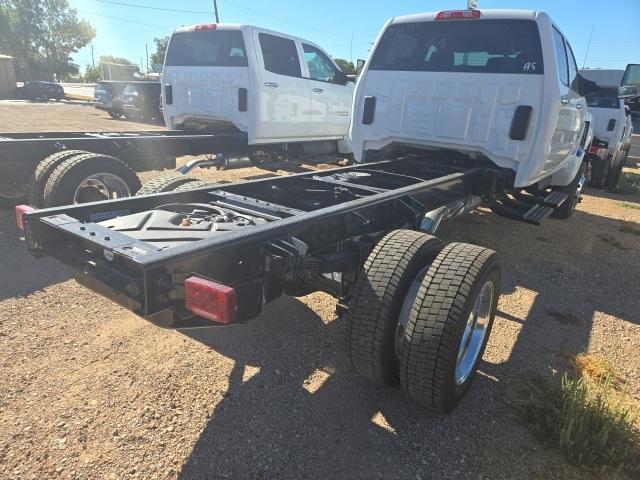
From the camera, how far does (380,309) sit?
238 centimetres

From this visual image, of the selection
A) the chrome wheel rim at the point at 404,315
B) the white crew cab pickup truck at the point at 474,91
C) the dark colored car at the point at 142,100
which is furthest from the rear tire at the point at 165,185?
the dark colored car at the point at 142,100

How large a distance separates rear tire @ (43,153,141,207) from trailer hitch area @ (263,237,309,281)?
303cm

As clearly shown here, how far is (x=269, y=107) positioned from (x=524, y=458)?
602cm

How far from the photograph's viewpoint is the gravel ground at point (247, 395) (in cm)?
223

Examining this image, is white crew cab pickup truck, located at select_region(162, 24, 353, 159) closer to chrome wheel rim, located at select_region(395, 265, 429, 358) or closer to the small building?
chrome wheel rim, located at select_region(395, 265, 429, 358)

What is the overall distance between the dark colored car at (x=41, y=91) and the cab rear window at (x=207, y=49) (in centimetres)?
3321

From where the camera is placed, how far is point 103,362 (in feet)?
9.56

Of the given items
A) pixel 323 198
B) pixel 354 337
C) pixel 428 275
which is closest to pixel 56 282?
pixel 323 198

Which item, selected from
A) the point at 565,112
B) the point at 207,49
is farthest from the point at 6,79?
the point at 565,112

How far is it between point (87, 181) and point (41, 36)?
2804 inches

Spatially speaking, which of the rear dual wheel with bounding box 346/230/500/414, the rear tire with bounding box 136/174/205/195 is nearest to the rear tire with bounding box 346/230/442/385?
the rear dual wheel with bounding box 346/230/500/414

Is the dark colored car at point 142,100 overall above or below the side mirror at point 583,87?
below

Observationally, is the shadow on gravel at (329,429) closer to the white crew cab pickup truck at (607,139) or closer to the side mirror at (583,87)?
the side mirror at (583,87)

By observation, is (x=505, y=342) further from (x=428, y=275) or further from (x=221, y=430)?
(x=221, y=430)
